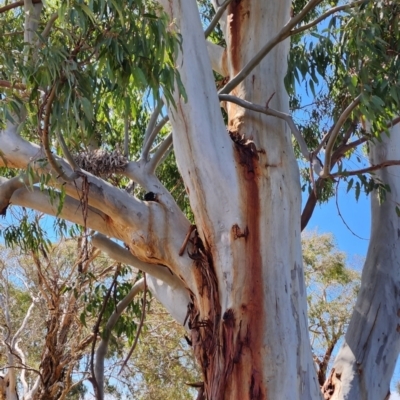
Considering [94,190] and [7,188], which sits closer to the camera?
[94,190]

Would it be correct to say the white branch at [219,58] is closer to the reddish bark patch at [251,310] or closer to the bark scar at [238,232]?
the reddish bark patch at [251,310]

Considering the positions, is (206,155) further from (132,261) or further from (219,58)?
(219,58)

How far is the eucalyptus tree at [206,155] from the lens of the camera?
2.60 m

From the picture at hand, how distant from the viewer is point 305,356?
2.91 m

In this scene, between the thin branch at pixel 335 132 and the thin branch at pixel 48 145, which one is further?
the thin branch at pixel 335 132

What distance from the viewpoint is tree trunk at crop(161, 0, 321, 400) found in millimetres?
2830

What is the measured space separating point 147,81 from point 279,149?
977 millimetres

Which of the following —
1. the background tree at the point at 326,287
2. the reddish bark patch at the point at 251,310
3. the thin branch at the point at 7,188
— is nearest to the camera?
the reddish bark patch at the point at 251,310

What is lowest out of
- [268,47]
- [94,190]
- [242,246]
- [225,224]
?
[242,246]

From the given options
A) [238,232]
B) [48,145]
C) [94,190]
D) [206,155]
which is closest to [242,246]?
[238,232]

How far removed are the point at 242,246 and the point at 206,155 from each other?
48 centimetres

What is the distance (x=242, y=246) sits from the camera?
9.82 feet

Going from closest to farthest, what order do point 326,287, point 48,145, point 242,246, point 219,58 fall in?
point 48,145 → point 242,246 → point 219,58 → point 326,287

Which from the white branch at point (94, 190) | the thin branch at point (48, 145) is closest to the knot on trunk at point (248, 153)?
the white branch at point (94, 190)
